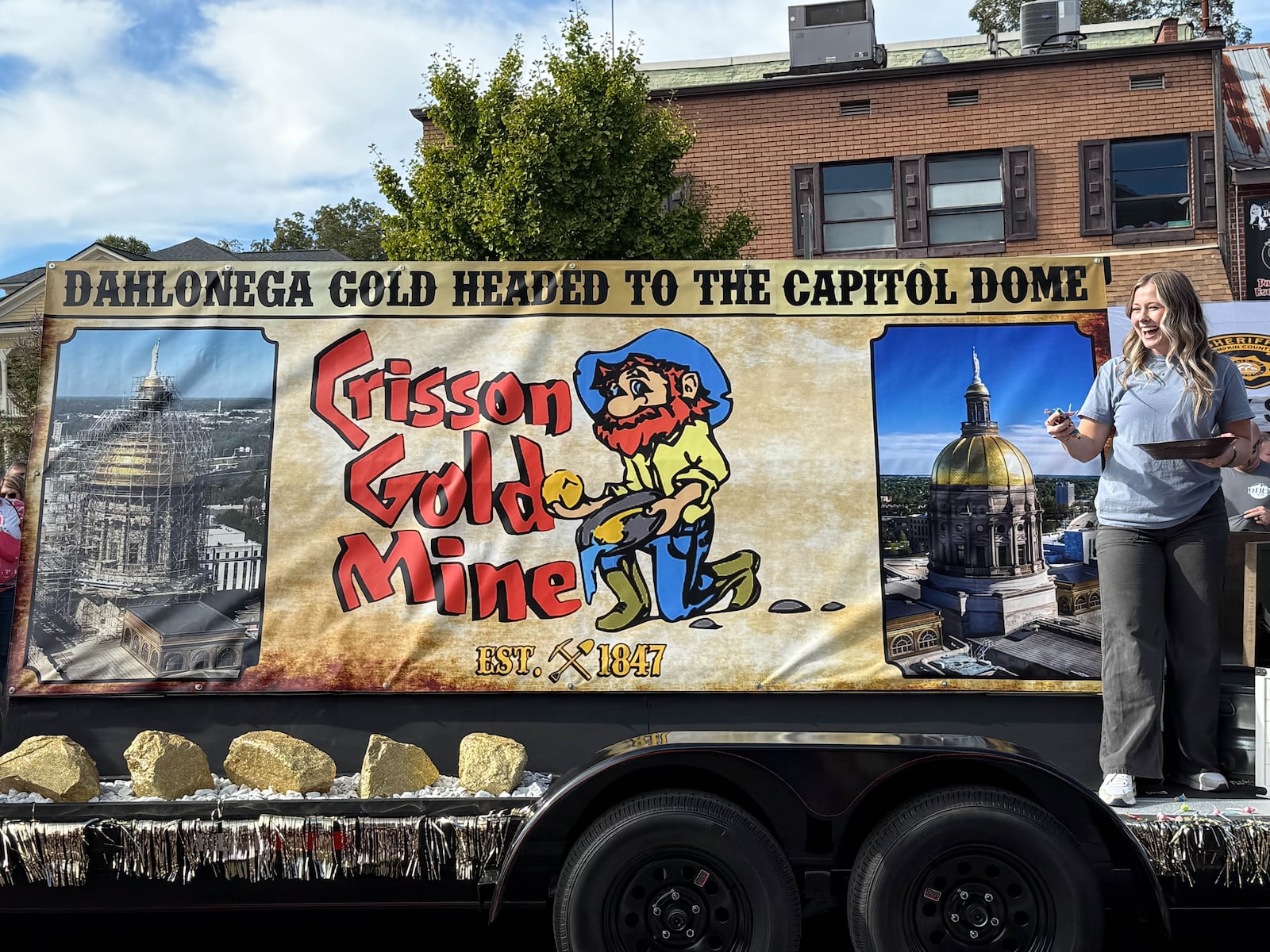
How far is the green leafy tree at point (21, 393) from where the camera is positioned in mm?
22469

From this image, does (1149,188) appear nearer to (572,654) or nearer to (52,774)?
(572,654)

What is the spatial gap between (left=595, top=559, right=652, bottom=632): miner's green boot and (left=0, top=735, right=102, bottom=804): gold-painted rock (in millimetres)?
1867

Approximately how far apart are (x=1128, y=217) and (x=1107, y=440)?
14.9m

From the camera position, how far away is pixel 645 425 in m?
3.84

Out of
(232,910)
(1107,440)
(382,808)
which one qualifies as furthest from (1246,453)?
(232,910)

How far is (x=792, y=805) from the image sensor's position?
3244 mm

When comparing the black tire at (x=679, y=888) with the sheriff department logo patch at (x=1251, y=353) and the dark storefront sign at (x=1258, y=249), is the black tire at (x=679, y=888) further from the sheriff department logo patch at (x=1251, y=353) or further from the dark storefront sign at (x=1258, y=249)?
the dark storefront sign at (x=1258, y=249)

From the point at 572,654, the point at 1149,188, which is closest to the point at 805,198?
the point at 1149,188

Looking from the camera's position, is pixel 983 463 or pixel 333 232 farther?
pixel 333 232

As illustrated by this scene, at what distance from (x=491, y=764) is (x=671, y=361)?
164 cm

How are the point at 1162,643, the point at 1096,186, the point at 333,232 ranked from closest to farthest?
the point at 1162,643, the point at 1096,186, the point at 333,232

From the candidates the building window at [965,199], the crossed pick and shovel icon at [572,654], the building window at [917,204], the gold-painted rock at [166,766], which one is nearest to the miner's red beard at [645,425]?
the crossed pick and shovel icon at [572,654]

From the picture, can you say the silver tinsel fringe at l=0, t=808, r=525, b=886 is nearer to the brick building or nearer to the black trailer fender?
the black trailer fender

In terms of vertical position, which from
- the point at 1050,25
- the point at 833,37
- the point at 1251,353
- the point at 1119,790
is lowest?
the point at 1119,790
